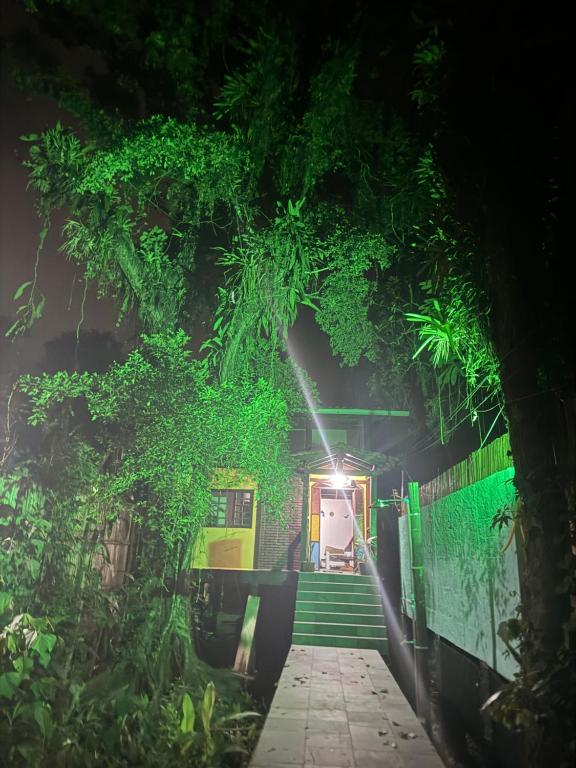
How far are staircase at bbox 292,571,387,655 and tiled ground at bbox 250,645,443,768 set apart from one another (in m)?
2.18

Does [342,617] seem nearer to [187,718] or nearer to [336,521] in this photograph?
[187,718]

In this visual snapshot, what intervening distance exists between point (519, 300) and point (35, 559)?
17.4 feet

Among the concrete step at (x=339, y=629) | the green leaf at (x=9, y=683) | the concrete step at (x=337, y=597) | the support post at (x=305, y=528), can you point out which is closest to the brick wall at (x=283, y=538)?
the support post at (x=305, y=528)

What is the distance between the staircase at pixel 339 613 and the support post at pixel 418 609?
6.56ft

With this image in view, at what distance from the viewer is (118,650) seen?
20.4 ft

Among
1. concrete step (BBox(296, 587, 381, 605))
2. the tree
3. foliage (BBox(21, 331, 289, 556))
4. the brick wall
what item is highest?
the tree

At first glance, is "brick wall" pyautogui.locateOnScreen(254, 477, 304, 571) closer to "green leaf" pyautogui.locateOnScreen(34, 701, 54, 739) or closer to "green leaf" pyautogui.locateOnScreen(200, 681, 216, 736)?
"green leaf" pyautogui.locateOnScreen(200, 681, 216, 736)

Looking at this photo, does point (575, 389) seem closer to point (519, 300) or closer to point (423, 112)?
point (519, 300)

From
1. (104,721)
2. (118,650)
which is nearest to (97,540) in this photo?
(118,650)

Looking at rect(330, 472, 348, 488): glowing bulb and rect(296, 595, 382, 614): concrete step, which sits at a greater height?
rect(330, 472, 348, 488): glowing bulb

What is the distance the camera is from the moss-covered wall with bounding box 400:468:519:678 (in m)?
5.32

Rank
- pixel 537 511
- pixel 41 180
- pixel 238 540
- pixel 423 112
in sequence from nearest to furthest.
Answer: pixel 537 511 < pixel 423 112 < pixel 41 180 < pixel 238 540

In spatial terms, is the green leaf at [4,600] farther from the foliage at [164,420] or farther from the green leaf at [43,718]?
the foliage at [164,420]

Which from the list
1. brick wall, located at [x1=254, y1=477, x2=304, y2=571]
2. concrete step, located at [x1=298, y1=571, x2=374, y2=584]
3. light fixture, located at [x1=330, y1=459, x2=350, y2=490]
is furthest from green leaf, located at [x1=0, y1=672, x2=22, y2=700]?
brick wall, located at [x1=254, y1=477, x2=304, y2=571]
